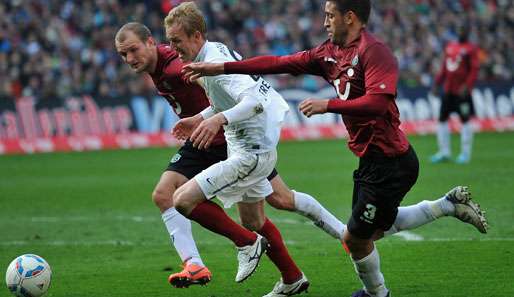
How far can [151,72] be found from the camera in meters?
8.27

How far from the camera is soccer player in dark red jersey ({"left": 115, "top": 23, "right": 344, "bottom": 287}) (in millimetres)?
8000

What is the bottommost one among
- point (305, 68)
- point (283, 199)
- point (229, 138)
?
point (283, 199)

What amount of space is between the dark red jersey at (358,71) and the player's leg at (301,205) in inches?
54.7

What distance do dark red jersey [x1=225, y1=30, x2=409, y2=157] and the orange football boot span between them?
5.22ft

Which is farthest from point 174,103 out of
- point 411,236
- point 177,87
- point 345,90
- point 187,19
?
point 411,236

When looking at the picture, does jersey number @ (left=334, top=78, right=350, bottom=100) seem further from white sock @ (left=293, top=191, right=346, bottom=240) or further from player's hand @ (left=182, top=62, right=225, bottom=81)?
white sock @ (left=293, top=191, right=346, bottom=240)

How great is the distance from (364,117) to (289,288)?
1.83 m

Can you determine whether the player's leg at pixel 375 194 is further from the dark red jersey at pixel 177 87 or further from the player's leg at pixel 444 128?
the player's leg at pixel 444 128

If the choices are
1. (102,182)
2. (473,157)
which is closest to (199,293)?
(102,182)

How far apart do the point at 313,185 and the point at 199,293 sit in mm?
8299

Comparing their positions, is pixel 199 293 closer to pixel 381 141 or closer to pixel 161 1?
pixel 381 141

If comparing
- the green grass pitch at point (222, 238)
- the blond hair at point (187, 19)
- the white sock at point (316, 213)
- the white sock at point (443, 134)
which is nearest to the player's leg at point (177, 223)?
the green grass pitch at point (222, 238)

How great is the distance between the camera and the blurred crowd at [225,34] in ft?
86.8

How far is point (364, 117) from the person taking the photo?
6.66m
